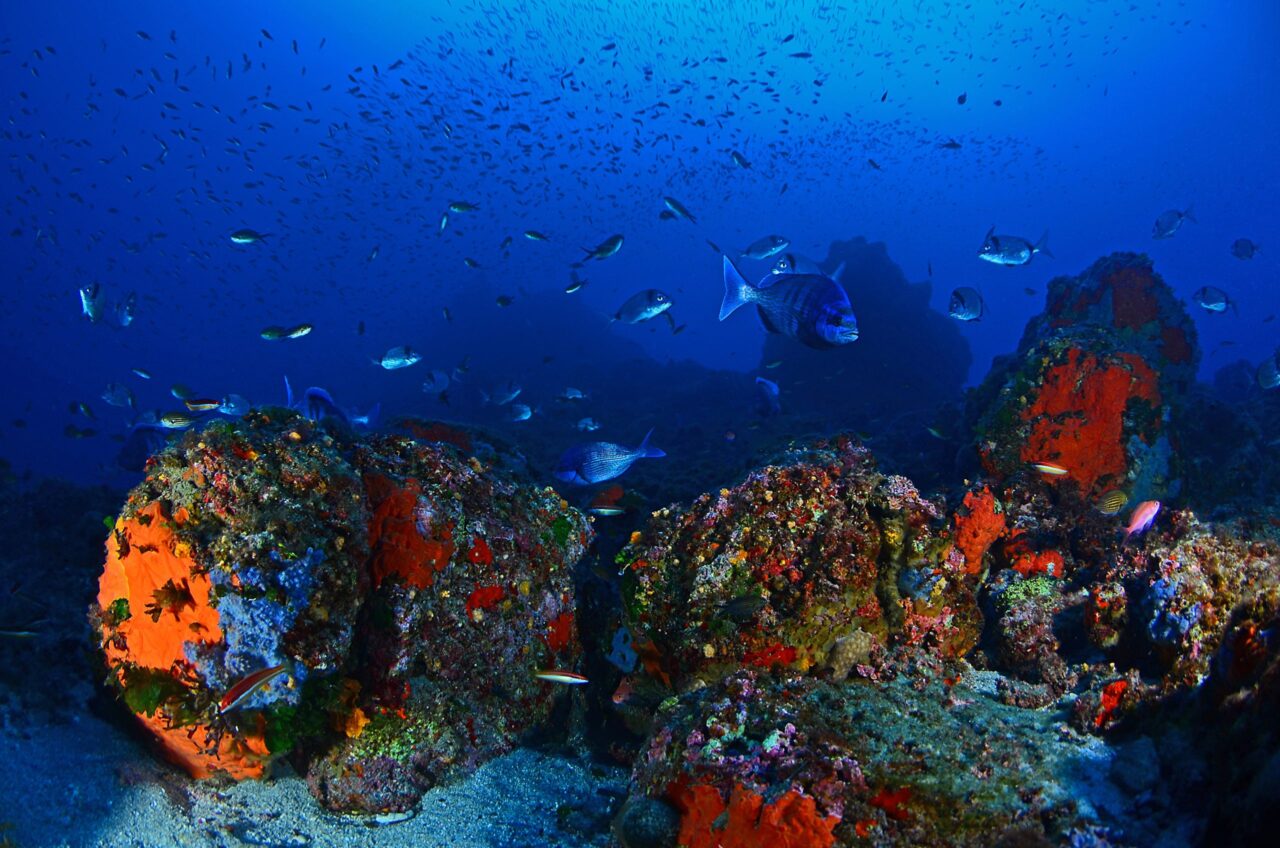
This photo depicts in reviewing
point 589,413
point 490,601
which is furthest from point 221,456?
point 589,413

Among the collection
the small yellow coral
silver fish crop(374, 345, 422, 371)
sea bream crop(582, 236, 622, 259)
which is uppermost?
sea bream crop(582, 236, 622, 259)

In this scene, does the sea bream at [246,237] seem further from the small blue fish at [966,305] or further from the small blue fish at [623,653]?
the small blue fish at [966,305]

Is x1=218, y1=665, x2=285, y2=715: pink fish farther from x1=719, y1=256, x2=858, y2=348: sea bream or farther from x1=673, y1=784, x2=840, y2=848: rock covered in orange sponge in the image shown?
x1=719, y1=256, x2=858, y2=348: sea bream

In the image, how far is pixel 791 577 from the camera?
4316 mm

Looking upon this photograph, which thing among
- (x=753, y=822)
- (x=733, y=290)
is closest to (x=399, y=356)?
(x=733, y=290)

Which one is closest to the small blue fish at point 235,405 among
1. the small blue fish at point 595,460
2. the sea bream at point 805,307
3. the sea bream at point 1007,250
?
the small blue fish at point 595,460

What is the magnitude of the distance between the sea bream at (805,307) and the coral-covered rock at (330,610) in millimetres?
2760

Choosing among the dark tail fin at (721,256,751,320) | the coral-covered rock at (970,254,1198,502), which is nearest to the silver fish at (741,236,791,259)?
the coral-covered rock at (970,254,1198,502)

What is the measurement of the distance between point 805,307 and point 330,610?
385cm

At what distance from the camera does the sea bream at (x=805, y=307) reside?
4121mm

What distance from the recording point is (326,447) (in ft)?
13.5

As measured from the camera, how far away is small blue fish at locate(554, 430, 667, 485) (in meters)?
6.00

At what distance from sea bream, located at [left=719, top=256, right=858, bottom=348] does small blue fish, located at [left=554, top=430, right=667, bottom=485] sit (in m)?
1.90

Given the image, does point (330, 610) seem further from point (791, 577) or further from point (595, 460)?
point (791, 577)
